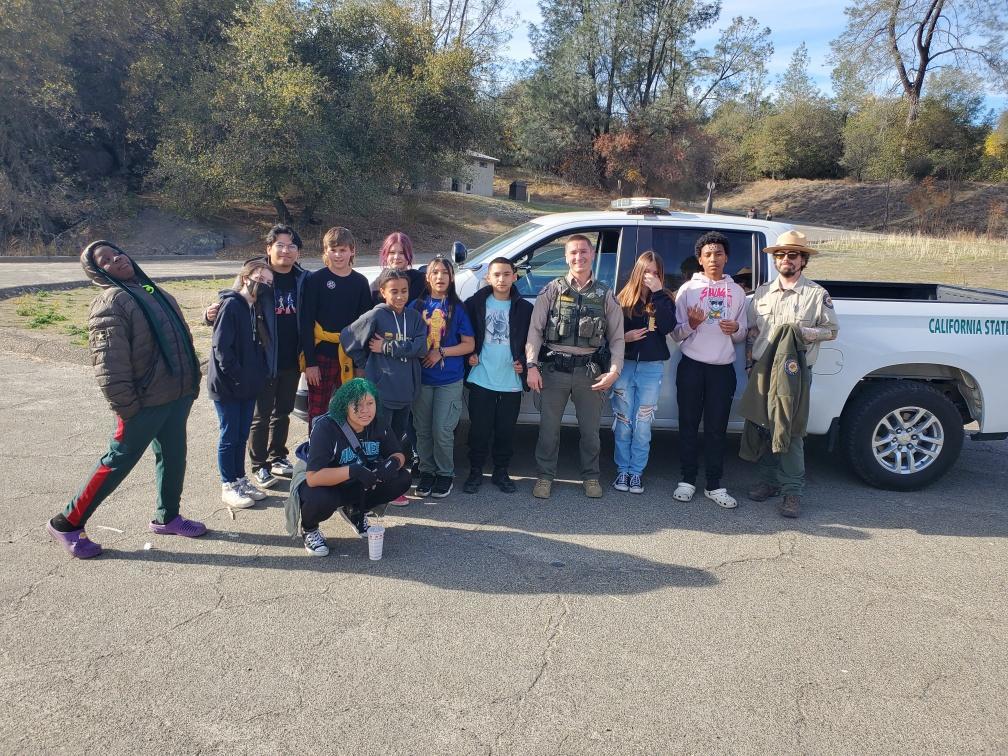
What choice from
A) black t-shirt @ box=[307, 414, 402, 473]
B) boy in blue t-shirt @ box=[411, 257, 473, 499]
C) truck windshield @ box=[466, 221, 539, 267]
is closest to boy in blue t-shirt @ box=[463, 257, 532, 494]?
boy in blue t-shirt @ box=[411, 257, 473, 499]

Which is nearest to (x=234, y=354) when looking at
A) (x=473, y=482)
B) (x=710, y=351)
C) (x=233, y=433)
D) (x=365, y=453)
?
(x=233, y=433)

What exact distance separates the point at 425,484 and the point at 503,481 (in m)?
0.55

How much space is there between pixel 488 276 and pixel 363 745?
3.15m

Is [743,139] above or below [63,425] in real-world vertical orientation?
above

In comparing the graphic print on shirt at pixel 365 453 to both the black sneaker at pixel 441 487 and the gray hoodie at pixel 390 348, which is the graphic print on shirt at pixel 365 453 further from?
the black sneaker at pixel 441 487

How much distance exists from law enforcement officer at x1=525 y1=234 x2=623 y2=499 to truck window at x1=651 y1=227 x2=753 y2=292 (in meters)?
0.77

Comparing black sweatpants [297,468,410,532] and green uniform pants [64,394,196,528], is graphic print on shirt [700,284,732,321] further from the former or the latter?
green uniform pants [64,394,196,528]

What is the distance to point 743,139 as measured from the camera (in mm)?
53531

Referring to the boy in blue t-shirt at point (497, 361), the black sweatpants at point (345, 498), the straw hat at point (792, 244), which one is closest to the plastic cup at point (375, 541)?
the black sweatpants at point (345, 498)

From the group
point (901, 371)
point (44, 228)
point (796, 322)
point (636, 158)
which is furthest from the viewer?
point (636, 158)

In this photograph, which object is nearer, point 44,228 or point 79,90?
point 44,228

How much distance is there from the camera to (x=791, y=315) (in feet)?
16.1

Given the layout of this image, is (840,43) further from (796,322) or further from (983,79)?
(796,322)

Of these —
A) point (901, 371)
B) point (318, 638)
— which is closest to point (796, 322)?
point (901, 371)
